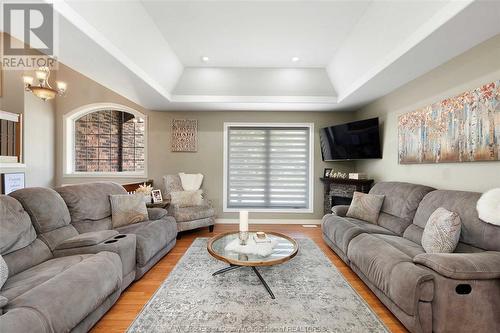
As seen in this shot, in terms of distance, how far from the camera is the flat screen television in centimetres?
358

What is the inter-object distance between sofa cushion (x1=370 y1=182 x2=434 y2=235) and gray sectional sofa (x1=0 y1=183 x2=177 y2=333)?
2896mm

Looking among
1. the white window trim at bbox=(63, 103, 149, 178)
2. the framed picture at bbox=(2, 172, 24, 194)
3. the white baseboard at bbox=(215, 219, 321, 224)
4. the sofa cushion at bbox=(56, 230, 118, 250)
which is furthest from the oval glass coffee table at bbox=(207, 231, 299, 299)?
the framed picture at bbox=(2, 172, 24, 194)

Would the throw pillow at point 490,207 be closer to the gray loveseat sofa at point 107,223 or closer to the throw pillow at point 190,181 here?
the gray loveseat sofa at point 107,223

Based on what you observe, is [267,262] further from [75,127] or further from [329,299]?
[75,127]

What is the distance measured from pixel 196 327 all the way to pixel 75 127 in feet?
17.8

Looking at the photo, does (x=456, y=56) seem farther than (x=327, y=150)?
No

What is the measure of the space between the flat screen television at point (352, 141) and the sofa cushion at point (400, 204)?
0.85 meters

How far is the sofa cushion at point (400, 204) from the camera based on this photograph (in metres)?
2.54

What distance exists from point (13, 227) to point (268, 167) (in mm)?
3894

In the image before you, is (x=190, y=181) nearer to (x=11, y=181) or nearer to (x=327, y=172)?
(x=327, y=172)

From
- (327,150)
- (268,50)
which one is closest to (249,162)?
(327,150)

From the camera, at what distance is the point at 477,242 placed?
1764 mm

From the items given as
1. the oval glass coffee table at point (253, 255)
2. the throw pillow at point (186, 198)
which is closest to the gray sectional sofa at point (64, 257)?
the oval glass coffee table at point (253, 255)

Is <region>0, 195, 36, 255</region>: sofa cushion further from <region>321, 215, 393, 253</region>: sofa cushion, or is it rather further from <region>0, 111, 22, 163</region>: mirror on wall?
<region>0, 111, 22, 163</region>: mirror on wall
